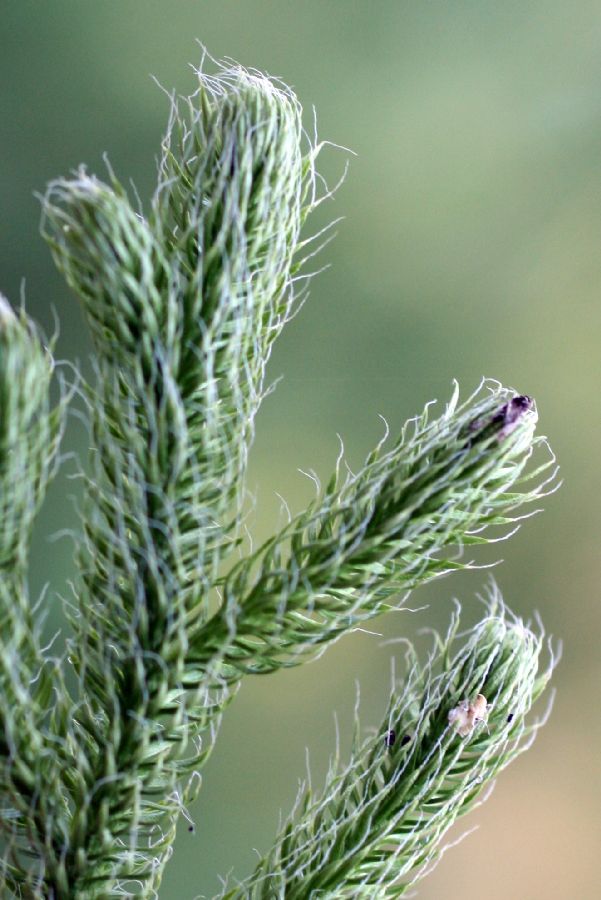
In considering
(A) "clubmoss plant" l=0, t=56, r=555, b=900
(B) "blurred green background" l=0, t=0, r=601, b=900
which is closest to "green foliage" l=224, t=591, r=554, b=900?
(A) "clubmoss plant" l=0, t=56, r=555, b=900

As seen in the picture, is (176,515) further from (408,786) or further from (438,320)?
(438,320)

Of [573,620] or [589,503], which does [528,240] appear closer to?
[589,503]

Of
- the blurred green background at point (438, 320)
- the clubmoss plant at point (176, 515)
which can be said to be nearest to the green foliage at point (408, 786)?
the clubmoss plant at point (176, 515)

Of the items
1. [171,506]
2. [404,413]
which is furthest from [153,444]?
[404,413]

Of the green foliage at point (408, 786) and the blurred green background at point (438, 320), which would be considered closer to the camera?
the green foliage at point (408, 786)

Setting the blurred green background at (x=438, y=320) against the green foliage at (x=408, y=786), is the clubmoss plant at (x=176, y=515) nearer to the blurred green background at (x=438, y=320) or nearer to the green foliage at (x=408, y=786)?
the green foliage at (x=408, y=786)

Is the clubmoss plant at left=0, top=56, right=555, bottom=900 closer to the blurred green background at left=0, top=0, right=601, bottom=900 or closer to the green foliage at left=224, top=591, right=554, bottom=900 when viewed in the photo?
the green foliage at left=224, top=591, right=554, bottom=900
